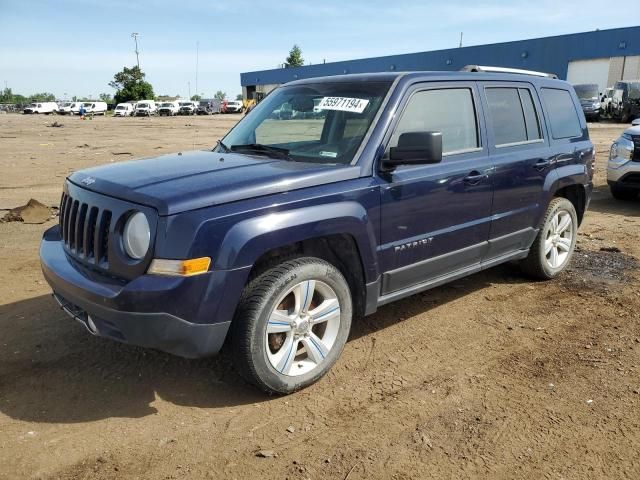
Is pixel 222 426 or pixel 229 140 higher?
pixel 229 140

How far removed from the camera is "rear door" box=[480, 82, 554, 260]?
4.43 m

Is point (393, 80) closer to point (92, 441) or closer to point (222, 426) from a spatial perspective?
point (222, 426)

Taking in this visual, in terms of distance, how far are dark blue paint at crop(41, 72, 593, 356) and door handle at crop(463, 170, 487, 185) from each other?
0.10 ft

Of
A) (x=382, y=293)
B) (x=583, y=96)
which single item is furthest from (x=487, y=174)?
(x=583, y=96)

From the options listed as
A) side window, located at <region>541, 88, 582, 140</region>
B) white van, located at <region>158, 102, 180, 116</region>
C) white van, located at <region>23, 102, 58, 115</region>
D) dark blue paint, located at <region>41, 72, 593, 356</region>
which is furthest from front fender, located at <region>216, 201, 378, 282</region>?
white van, located at <region>23, 102, 58, 115</region>

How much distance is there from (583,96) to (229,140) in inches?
1380

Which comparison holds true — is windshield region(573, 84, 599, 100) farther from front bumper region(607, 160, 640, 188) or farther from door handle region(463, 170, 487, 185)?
door handle region(463, 170, 487, 185)

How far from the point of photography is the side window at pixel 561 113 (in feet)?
16.8

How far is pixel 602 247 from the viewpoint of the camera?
6.52 meters

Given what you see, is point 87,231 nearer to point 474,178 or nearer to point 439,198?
point 439,198

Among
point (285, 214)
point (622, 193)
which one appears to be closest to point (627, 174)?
point (622, 193)

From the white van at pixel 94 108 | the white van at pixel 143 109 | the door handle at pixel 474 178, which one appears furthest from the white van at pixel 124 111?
the door handle at pixel 474 178

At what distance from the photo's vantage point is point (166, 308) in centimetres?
279

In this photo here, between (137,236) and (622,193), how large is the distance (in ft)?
29.0
